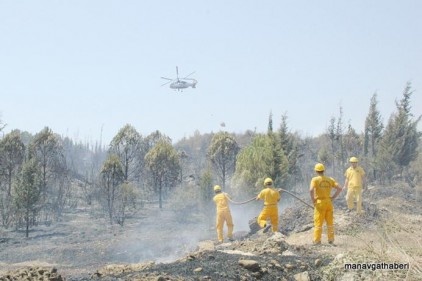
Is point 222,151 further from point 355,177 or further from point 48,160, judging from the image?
point 355,177

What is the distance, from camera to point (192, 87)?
1711 inches

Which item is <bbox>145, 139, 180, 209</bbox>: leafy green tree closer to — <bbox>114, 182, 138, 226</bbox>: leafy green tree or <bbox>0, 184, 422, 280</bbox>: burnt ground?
<bbox>0, 184, 422, 280</bbox>: burnt ground

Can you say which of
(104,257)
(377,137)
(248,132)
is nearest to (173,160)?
(377,137)

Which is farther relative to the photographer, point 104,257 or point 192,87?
point 192,87

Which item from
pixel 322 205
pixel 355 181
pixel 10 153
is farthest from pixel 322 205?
pixel 10 153

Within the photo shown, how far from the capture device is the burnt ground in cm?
675

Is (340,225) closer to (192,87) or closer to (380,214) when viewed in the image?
(380,214)

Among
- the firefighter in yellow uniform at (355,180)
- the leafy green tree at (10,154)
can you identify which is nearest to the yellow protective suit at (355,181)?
the firefighter in yellow uniform at (355,180)

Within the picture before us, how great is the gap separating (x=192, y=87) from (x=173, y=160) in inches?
316

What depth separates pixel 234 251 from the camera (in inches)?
350

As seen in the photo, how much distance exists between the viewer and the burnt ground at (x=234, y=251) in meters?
6.75

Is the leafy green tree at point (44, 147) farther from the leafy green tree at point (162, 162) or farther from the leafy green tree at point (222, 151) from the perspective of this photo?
the leafy green tree at point (222, 151)

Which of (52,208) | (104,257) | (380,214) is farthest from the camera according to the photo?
(52,208)

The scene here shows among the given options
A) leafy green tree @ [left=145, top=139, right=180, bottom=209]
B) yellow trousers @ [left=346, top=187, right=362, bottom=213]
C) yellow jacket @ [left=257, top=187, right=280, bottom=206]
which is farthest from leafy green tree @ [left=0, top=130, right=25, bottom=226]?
yellow trousers @ [left=346, top=187, right=362, bottom=213]
